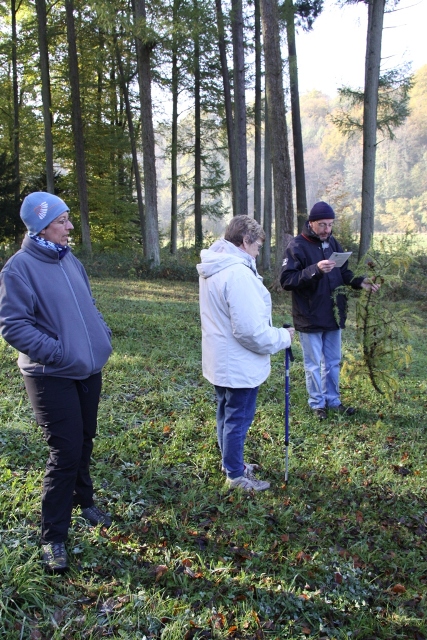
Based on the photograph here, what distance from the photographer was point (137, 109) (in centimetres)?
2680

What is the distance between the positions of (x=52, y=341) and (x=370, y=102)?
1458 cm

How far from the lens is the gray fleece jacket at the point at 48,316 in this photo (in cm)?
261

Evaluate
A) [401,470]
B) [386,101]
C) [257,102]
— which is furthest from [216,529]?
[257,102]

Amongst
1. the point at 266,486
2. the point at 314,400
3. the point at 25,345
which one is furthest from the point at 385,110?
the point at 25,345

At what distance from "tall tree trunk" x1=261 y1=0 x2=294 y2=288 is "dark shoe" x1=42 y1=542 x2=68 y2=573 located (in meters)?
11.0

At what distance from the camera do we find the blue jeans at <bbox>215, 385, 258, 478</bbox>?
3709 mm

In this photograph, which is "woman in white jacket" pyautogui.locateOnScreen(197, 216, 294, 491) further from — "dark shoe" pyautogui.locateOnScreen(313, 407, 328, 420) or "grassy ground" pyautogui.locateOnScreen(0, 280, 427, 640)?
"dark shoe" pyautogui.locateOnScreen(313, 407, 328, 420)

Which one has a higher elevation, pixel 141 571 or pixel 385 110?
pixel 385 110

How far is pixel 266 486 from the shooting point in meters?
4.06

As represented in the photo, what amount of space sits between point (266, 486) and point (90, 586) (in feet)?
5.73

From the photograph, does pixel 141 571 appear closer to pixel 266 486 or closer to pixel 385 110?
pixel 266 486

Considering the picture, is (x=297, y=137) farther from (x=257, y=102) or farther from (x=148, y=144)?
(x=148, y=144)

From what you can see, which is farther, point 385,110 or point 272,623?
point 385,110

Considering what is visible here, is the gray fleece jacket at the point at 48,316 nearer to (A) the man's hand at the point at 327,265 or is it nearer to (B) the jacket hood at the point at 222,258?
(B) the jacket hood at the point at 222,258
